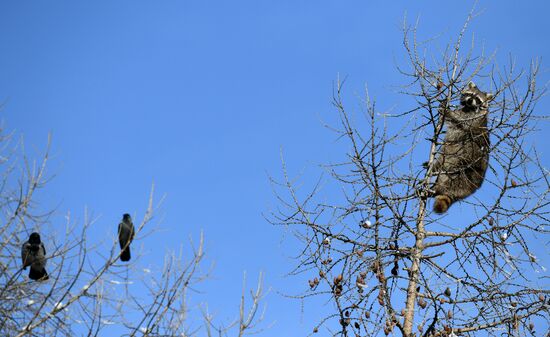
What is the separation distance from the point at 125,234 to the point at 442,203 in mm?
4083

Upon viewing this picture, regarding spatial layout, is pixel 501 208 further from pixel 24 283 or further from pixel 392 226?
pixel 24 283

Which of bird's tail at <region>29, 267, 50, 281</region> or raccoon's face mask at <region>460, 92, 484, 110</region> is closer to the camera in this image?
bird's tail at <region>29, 267, 50, 281</region>

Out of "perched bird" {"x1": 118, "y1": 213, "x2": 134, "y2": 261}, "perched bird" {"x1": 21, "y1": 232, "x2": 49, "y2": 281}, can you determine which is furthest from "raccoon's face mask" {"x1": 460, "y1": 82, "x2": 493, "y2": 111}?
"perched bird" {"x1": 21, "y1": 232, "x2": 49, "y2": 281}

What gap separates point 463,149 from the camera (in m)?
8.63

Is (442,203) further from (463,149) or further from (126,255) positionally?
(126,255)

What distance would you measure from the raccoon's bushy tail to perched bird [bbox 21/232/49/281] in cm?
474

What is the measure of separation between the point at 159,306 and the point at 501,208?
3252 millimetres

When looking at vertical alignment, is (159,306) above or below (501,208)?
below

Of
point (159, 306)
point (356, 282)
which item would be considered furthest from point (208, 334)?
point (356, 282)

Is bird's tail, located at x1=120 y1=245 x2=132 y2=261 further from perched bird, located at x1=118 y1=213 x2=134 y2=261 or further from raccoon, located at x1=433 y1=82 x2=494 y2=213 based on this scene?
raccoon, located at x1=433 y1=82 x2=494 y2=213

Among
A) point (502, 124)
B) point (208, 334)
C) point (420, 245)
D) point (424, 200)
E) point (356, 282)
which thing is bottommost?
point (208, 334)

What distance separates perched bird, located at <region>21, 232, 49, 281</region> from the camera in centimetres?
686

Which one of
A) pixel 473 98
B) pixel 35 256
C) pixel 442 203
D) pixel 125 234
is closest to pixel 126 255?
→ pixel 125 234

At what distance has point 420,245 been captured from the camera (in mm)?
7195
